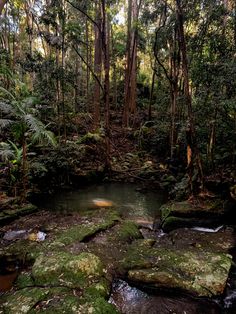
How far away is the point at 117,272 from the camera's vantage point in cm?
430

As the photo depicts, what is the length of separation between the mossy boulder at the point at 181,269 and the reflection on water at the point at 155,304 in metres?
0.15

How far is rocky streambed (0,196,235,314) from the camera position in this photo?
3.52 meters

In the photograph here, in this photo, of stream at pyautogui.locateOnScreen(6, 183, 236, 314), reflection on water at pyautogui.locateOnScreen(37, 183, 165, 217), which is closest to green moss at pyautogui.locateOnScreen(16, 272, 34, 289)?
stream at pyautogui.locateOnScreen(6, 183, 236, 314)

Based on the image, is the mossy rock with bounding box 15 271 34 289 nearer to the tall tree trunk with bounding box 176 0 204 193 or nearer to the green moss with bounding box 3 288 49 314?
the green moss with bounding box 3 288 49 314

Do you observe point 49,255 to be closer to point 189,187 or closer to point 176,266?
point 176,266

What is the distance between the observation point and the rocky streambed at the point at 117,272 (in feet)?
11.5

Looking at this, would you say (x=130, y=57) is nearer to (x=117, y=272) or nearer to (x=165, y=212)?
(x=165, y=212)

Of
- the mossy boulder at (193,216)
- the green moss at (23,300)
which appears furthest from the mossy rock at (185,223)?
the green moss at (23,300)

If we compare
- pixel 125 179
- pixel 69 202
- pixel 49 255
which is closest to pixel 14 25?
pixel 125 179

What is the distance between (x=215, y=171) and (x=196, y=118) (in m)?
1.92

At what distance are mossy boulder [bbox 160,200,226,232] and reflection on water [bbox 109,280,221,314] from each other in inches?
105

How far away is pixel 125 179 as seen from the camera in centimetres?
1198

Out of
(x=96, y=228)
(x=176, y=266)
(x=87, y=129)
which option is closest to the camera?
(x=176, y=266)

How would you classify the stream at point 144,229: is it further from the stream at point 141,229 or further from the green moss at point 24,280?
the green moss at point 24,280
